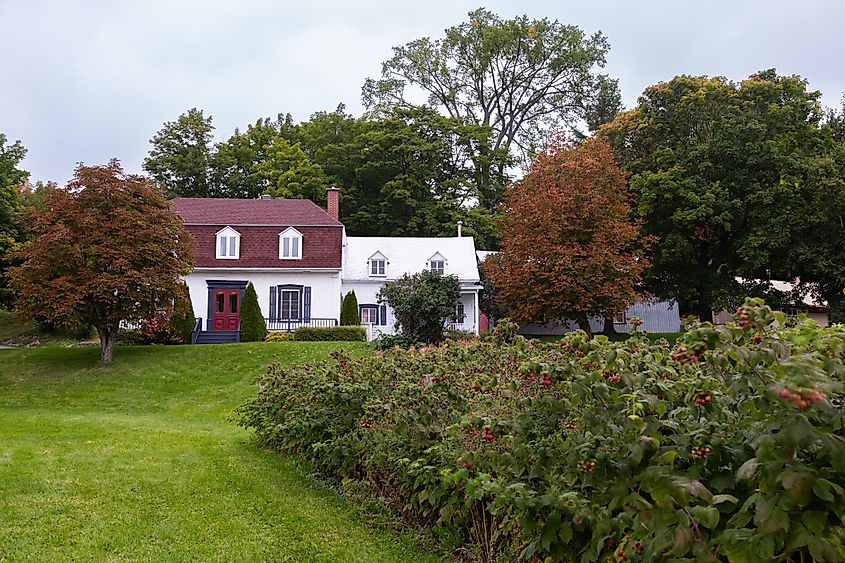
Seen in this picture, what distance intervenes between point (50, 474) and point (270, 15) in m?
9.63

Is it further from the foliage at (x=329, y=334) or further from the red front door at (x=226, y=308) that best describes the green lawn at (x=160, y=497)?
the red front door at (x=226, y=308)

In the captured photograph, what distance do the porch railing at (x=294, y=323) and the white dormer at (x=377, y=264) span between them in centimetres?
335

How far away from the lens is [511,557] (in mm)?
4391

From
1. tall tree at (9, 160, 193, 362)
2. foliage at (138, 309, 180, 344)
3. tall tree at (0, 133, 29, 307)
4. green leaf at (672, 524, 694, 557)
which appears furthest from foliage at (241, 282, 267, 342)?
green leaf at (672, 524, 694, 557)

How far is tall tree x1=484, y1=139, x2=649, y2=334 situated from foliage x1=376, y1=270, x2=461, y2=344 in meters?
3.88

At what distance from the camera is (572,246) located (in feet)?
80.4

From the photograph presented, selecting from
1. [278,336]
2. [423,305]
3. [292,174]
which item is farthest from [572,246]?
→ [292,174]

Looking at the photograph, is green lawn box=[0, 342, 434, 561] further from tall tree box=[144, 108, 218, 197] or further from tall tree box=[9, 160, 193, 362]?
tall tree box=[144, 108, 218, 197]

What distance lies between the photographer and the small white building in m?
29.8

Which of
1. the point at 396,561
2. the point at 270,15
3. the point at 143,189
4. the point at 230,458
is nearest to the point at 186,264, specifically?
the point at 143,189

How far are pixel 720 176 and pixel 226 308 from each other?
20.4 meters

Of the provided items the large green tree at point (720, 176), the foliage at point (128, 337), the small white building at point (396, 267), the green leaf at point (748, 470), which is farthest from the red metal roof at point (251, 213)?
the green leaf at point (748, 470)

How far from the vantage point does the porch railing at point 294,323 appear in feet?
91.9

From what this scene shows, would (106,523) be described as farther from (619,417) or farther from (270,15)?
(270,15)
